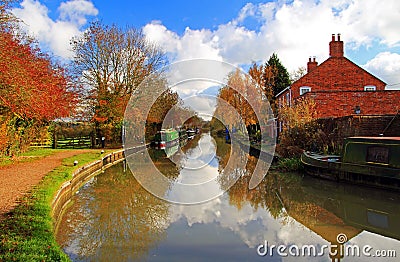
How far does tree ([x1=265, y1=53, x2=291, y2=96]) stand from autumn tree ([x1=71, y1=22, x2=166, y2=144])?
51.5ft

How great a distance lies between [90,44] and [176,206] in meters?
19.0

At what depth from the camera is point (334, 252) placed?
19.0 ft

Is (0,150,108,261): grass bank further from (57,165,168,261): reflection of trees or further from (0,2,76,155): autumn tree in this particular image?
(0,2,76,155): autumn tree

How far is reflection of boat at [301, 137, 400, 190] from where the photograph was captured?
405 inches

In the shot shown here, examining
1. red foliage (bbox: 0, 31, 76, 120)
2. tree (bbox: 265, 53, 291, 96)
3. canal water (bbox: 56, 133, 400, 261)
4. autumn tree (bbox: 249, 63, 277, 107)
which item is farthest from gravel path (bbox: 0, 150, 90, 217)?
tree (bbox: 265, 53, 291, 96)

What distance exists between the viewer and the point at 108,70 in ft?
83.2

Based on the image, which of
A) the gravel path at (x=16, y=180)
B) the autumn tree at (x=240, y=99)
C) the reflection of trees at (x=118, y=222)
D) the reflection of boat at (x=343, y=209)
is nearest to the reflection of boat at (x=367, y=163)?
the reflection of boat at (x=343, y=209)

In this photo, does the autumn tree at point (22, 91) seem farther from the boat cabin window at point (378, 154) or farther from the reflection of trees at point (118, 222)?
the boat cabin window at point (378, 154)

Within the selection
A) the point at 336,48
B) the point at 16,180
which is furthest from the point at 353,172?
the point at 336,48

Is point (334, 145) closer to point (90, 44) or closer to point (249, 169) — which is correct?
point (249, 169)

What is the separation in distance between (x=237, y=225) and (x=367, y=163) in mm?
5913

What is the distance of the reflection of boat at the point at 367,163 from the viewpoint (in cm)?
1030

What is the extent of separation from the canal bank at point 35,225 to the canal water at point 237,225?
0.45m

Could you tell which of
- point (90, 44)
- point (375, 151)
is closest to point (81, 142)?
point (90, 44)
